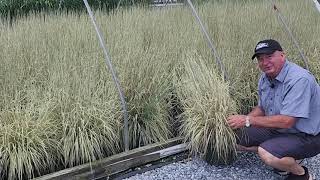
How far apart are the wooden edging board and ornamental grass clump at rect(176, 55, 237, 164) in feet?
0.94

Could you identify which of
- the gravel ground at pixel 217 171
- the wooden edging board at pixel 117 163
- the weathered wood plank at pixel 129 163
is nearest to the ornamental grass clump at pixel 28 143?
the wooden edging board at pixel 117 163

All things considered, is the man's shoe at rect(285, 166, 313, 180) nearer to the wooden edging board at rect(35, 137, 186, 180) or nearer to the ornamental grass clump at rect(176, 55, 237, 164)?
the ornamental grass clump at rect(176, 55, 237, 164)

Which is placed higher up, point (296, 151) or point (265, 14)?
point (265, 14)

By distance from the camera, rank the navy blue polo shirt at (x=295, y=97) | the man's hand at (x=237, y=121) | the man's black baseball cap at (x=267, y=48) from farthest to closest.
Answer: the man's hand at (x=237, y=121) < the man's black baseball cap at (x=267, y=48) < the navy blue polo shirt at (x=295, y=97)

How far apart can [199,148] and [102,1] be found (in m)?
6.14

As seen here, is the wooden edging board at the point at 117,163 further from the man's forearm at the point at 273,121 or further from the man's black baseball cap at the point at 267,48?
the man's black baseball cap at the point at 267,48

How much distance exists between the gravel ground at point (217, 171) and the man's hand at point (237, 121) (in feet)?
1.52

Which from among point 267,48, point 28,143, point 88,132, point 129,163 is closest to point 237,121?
A: point 267,48

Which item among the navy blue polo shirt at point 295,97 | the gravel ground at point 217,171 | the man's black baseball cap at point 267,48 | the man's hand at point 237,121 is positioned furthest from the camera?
the gravel ground at point 217,171

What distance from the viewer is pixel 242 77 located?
5391 mm

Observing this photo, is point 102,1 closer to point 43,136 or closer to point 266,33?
point 266,33

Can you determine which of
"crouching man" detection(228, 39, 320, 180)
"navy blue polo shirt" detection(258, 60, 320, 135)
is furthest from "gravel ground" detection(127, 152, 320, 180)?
"navy blue polo shirt" detection(258, 60, 320, 135)

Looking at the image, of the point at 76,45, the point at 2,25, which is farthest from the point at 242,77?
the point at 2,25

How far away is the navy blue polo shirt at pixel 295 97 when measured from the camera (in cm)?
378
